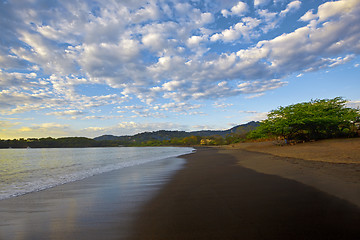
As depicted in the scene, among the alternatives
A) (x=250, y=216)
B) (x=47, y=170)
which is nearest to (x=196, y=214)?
(x=250, y=216)

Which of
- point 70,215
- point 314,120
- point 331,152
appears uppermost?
point 314,120

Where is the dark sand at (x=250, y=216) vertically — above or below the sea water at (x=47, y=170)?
above

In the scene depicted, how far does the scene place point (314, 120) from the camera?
2561 centimetres

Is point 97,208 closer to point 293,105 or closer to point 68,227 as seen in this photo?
point 68,227

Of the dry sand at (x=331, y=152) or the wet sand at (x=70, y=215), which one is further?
the dry sand at (x=331, y=152)

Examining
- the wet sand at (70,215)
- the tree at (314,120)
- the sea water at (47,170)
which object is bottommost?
the sea water at (47,170)

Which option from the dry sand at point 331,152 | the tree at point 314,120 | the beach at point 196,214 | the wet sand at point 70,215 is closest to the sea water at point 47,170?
the wet sand at point 70,215

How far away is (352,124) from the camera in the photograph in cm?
2583

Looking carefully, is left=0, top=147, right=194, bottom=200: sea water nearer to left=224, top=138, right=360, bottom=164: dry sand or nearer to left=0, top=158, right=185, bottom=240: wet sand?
left=0, top=158, right=185, bottom=240: wet sand

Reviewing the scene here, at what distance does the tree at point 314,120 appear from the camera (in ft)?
85.1

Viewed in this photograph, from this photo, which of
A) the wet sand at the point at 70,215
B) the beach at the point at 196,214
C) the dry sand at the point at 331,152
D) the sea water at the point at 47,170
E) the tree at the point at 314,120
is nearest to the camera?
the beach at the point at 196,214

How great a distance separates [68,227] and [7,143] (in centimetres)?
20592

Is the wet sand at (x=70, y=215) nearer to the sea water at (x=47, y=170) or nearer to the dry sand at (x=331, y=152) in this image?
the sea water at (x=47, y=170)

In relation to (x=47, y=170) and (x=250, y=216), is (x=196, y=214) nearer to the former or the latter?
(x=250, y=216)
